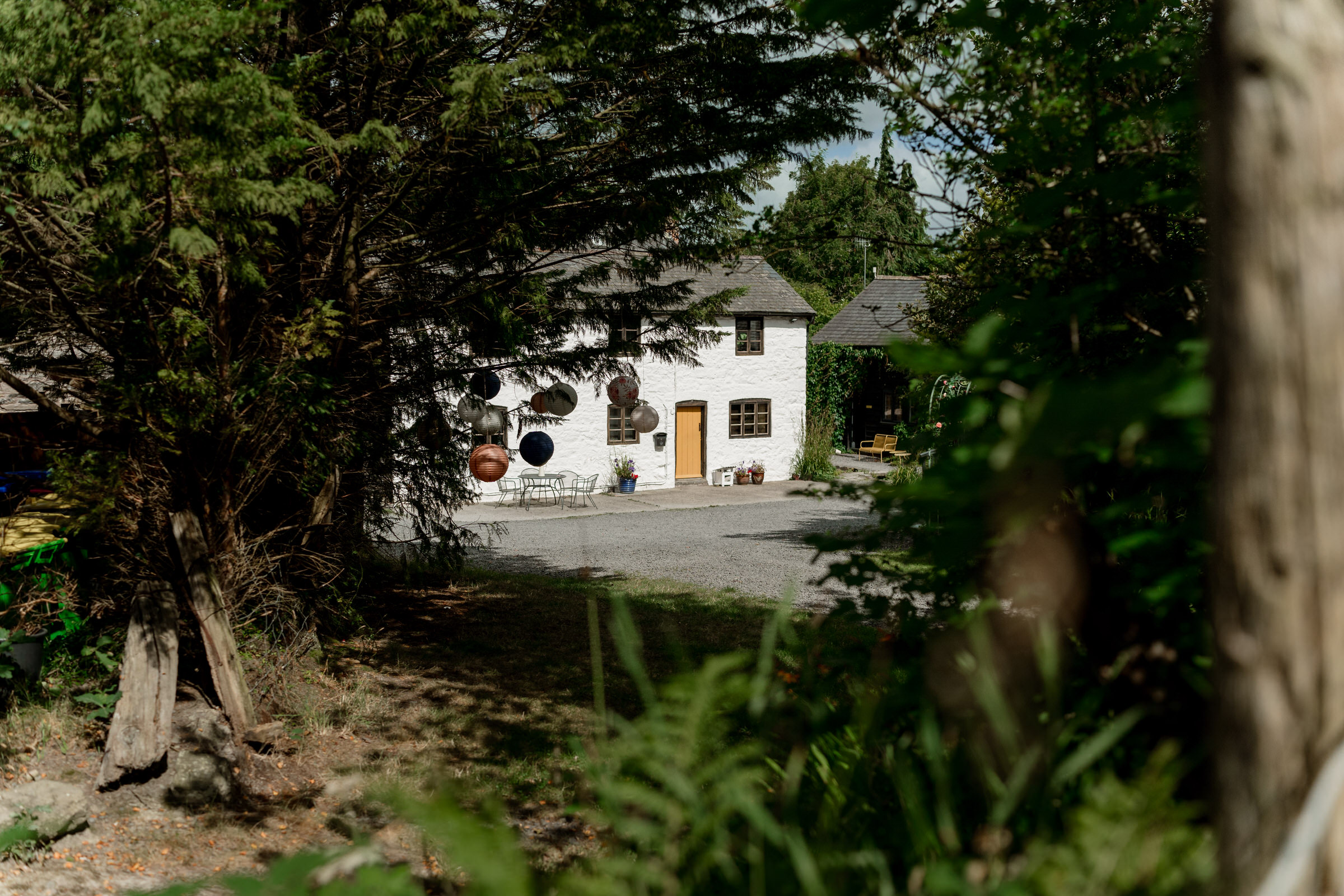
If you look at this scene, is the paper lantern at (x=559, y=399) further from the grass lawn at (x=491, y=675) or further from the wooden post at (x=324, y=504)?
the wooden post at (x=324, y=504)

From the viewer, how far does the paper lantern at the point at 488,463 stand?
9.62 m

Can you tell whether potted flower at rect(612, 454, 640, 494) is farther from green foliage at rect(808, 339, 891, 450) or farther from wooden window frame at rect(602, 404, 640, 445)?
green foliage at rect(808, 339, 891, 450)

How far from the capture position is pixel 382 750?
21.2ft

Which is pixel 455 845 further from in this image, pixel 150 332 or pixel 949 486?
pixel 150 332

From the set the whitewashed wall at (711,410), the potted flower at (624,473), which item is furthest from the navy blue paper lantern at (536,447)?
the potted flower at (624,473)

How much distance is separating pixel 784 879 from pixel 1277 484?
89cm

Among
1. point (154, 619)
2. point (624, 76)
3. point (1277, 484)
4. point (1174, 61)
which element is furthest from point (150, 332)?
point (1277, 484)

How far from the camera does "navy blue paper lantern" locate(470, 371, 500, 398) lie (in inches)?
354

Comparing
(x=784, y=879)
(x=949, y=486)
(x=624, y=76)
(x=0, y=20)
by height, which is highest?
(x=624, y=76)

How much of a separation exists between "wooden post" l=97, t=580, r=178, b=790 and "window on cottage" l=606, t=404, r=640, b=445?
18200mm

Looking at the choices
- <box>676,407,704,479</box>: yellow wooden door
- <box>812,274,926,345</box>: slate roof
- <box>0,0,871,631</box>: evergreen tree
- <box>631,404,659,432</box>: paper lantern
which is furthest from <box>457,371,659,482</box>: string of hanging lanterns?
<box>812,274,926,345</box>: slate roof

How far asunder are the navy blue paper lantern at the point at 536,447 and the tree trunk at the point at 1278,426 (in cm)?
1148

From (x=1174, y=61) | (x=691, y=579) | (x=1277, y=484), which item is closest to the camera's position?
(x=1277, y=484)

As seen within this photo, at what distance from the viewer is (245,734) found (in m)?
6.26
